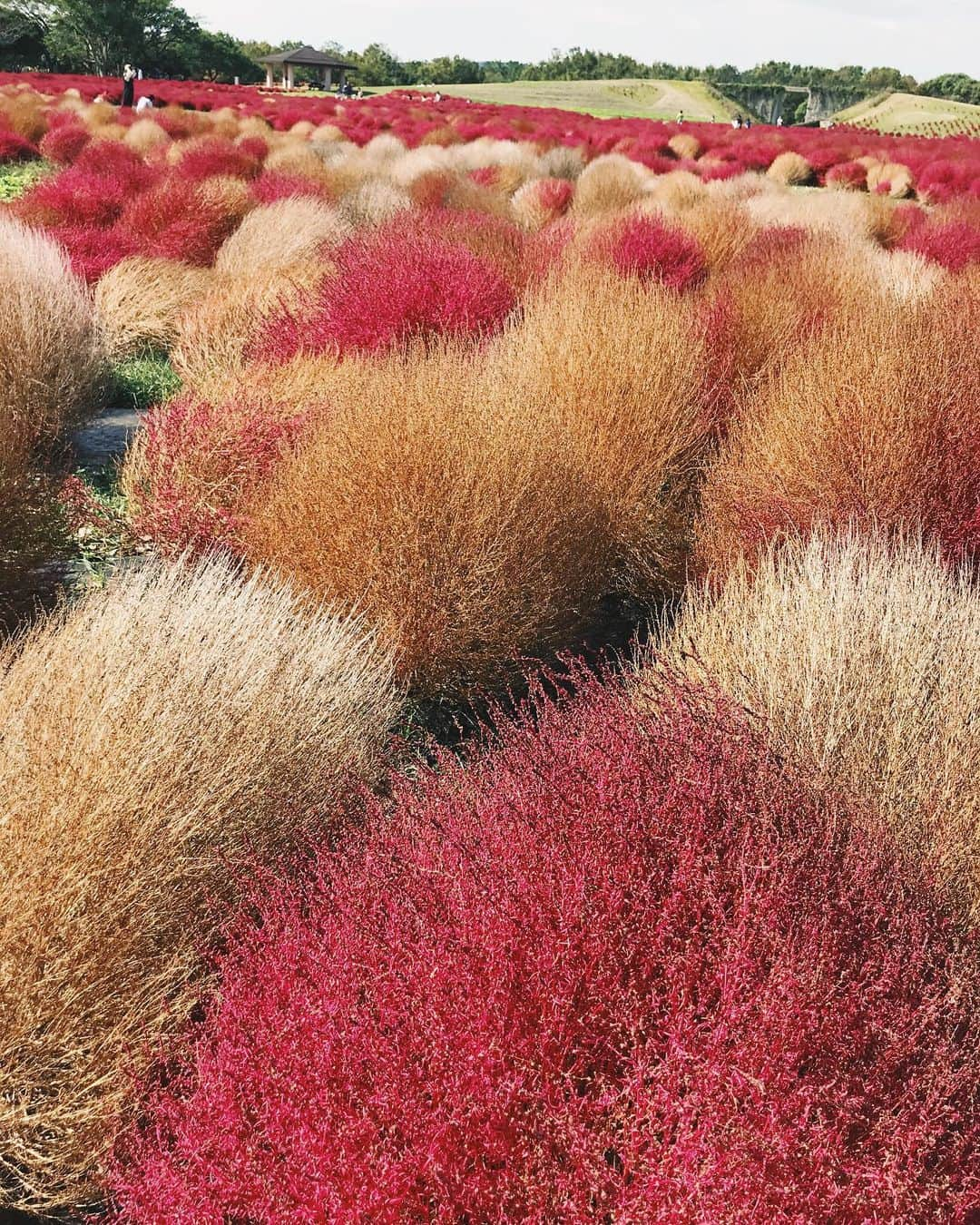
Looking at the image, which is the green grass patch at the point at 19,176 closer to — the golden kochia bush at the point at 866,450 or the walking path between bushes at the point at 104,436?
the walking path between bushes at the point at 104,436

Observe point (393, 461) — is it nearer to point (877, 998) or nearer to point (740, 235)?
point (877, 998)

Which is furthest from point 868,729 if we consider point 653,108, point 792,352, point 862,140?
point 653,108

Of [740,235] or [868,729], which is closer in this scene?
[868,729]

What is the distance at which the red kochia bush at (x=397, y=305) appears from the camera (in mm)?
6609

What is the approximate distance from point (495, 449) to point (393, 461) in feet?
1.40

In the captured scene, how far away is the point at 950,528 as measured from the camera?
4.43m

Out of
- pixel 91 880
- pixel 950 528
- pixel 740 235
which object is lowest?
pixel 91 880

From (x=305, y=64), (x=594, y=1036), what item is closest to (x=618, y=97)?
(x=305, y=64)

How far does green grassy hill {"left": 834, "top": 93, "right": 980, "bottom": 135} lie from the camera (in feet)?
128

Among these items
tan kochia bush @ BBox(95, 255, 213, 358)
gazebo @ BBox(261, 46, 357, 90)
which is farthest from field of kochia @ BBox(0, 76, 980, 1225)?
gazebo @ BBox(261, 46, 357, 90)

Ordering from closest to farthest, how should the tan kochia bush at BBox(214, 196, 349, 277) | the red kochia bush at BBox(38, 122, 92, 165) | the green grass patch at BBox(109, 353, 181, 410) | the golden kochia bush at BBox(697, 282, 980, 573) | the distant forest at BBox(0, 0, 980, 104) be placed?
the golden kochia bush at BBox(697, 282, 980, 573) → the green grass patch at BBox(109, 353, 181, 410) → the tan kochia bush at BBox(214, 196, 349, 277) → the red kochia bush at BBox(38, 122, 92, 165) → the distant forest at BBox(0, 0, 980, 104)

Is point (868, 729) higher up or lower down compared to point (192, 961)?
higher up

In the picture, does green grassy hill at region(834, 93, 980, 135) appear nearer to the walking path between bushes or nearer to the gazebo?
the gazebo

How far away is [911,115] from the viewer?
4362 centimetres
